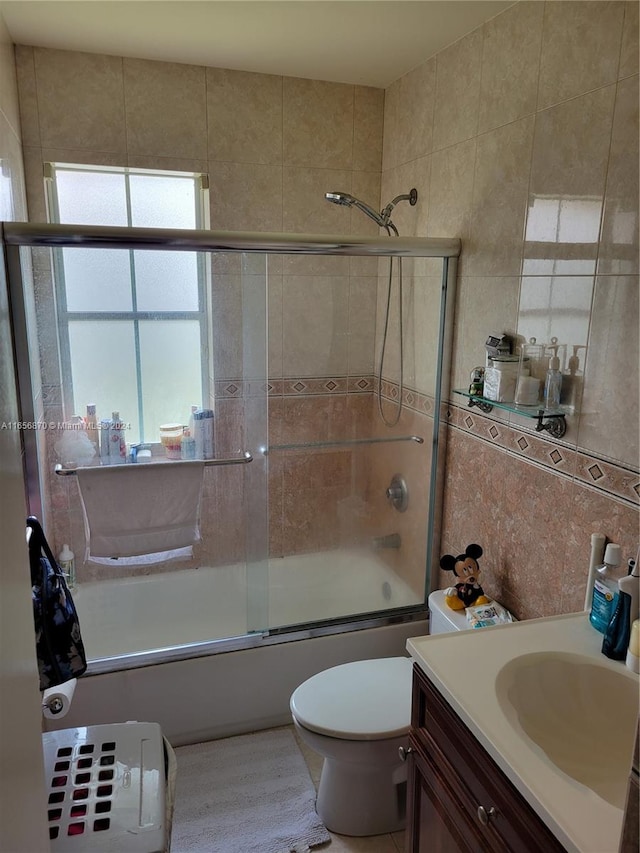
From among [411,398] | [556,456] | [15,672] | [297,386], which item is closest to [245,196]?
[297,386]

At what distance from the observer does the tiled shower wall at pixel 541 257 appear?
4.98 feet

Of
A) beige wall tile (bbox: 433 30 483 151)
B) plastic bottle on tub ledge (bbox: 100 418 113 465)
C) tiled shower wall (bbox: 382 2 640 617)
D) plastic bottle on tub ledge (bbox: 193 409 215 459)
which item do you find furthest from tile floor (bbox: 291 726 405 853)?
beige wall tile (bbox: 433 30 483 151)

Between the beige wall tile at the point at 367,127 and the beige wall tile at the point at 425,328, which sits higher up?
the beige wall tile at the point at 367,127

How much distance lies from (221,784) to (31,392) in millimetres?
1436

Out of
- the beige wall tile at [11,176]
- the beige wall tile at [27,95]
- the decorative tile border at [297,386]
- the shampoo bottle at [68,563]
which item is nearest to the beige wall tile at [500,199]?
the decorative tile border at [297,386]

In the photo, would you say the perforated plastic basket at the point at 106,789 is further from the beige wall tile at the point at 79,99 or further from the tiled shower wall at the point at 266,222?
the beige wall tile at the point at 79,99

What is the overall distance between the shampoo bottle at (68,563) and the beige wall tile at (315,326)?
3.53 feet

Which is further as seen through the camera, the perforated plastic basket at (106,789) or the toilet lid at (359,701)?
the toilet lid at (359,701)

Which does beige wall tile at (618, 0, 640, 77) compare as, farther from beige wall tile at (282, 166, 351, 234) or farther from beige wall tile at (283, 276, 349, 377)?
beige wall tile at (282, 166, 351, 234)

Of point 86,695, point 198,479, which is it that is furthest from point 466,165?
point 86,695

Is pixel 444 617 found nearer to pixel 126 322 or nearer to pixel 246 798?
pixel 246 798

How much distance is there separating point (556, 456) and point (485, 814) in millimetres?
956

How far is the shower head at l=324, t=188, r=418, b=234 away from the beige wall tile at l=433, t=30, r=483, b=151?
9.1 inches

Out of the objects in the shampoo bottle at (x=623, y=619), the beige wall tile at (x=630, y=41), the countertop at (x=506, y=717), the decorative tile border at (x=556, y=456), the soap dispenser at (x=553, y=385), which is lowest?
the countertop at (x=506, y=717)
